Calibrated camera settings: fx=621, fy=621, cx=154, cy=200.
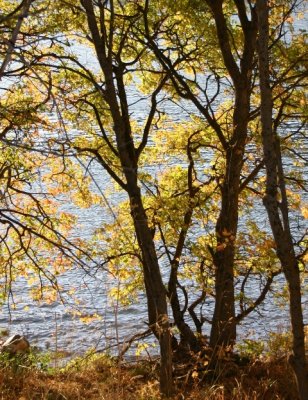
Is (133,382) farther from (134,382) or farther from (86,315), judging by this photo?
(86,315)

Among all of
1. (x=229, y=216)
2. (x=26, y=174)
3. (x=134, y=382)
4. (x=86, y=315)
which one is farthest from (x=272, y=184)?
(x=86, y=315)

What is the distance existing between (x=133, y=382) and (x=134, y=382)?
0.24 metres

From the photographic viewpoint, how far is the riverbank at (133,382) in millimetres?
5535

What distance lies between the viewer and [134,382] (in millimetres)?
7281

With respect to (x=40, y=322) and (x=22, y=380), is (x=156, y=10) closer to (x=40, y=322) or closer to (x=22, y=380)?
(x=22, y=380)

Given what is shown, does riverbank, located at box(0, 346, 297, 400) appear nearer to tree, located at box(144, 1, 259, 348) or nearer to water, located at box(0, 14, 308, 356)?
tree, located at box(144, 1, 259, 348)

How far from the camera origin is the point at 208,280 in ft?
33.4

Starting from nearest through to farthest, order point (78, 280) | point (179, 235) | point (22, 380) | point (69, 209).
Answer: point (22, 380), point (179, 235), point (78, 280), point (69, 209)

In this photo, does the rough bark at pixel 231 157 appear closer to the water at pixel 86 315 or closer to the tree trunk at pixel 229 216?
the tree trunk at pixel 229 216

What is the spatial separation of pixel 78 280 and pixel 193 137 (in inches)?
211

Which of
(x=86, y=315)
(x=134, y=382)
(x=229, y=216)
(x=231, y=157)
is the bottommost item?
(x=134, y=382)

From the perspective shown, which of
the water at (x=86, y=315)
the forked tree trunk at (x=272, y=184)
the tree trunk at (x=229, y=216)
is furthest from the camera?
the water at (x=86, y=315)

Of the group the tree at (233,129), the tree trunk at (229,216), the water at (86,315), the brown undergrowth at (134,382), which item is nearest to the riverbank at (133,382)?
the brown undergrowth at (134,382)

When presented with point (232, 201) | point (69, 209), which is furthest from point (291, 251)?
point (69, 209)
